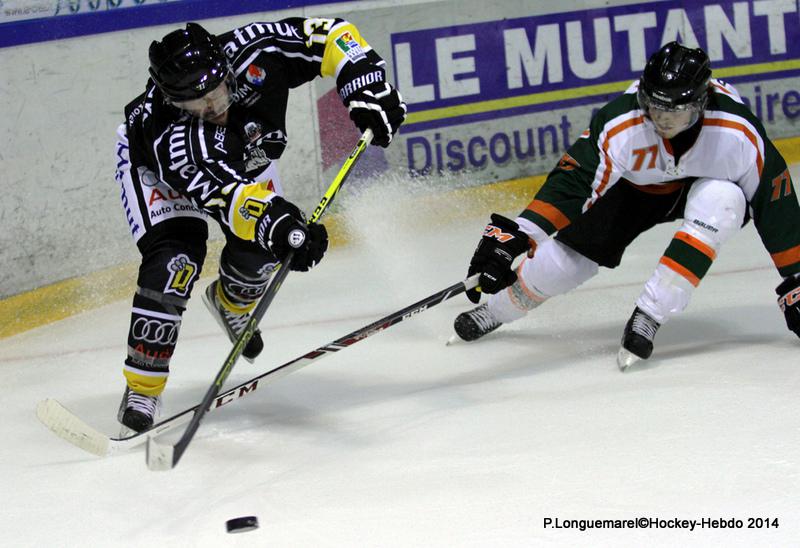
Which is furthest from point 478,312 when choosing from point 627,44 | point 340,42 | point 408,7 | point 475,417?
point 627,44

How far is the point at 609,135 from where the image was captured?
3143 mm

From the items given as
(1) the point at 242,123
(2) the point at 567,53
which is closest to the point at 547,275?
(1) the point at 242,123

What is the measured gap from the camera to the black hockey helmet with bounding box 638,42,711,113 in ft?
9.31

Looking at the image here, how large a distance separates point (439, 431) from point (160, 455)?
0.71 meters

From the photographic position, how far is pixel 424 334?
3709 mm

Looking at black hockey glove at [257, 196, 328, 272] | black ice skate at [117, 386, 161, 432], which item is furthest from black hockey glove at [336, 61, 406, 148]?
black ice skate at [117, 386, 161, 432]

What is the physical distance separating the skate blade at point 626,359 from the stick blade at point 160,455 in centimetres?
130

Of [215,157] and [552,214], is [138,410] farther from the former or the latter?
[552,214]

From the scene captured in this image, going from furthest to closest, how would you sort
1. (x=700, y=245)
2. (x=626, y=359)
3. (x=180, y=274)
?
(x=626, y=359) < (x=700, y=245) < (x=180, y=274)

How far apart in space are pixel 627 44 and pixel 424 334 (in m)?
2.47

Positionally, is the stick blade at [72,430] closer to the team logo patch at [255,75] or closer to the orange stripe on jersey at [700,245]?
the team logo patch at [255,75]

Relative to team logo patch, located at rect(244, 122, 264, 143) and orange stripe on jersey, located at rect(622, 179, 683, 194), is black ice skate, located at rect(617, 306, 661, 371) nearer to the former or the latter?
orange stripe on jersey, located at rect(622, 179, 683, 194)

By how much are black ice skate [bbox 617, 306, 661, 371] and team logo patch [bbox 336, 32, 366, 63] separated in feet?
3.46

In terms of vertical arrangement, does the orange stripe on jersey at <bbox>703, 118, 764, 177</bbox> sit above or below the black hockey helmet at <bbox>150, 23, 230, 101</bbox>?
below
